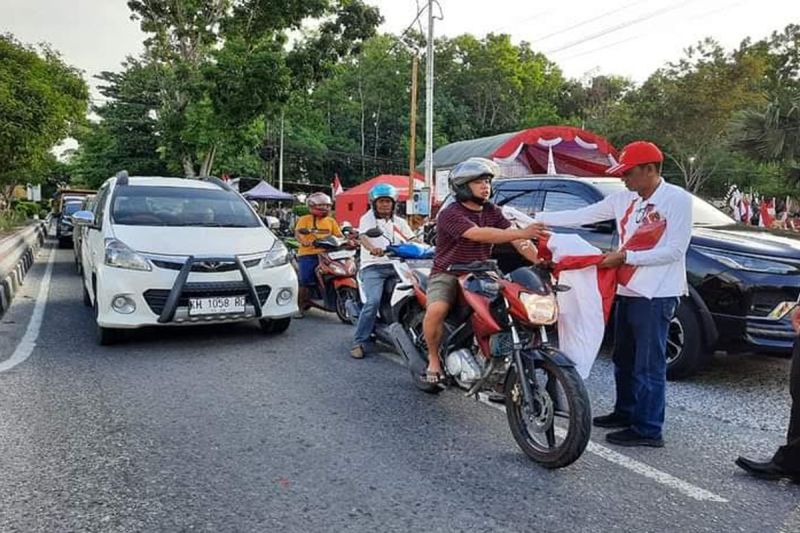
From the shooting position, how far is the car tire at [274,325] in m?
6.32

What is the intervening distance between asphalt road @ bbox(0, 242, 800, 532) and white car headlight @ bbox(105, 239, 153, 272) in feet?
2.61

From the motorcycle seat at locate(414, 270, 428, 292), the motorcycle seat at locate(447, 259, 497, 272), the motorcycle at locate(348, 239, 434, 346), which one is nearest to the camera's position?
the motorcycle seat at locate(447, 259, 497, 272)

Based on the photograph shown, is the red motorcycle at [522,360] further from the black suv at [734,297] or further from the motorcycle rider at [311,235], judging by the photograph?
the motorcycle rider at [311,235]

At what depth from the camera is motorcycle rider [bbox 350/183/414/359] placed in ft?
17.9

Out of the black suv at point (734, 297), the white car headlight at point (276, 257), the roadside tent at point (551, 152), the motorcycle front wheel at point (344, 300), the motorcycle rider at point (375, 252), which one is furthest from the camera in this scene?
the roadside tent at point (551, 152)

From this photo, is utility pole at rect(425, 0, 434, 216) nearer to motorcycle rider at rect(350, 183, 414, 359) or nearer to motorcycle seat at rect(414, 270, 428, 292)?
motorcycle rider at rect(350, 183, 414, 359)

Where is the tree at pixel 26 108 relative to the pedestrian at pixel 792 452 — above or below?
above

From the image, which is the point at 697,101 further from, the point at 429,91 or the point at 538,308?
the point at 538,308

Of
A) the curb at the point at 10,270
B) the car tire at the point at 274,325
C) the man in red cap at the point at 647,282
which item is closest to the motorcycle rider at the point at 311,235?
the car tire at the point at 274,325

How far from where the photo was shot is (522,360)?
10.8 feet

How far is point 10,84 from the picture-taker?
1548 centimetres

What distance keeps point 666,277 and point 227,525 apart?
2.64 metres

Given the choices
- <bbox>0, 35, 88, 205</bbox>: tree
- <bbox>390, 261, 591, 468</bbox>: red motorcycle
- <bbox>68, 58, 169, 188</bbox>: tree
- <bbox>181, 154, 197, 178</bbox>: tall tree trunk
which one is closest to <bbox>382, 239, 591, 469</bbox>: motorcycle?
<bbox>390, 261, 591, 468</bbox>: red motorcycle

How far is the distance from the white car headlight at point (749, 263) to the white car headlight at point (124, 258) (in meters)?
4.84
